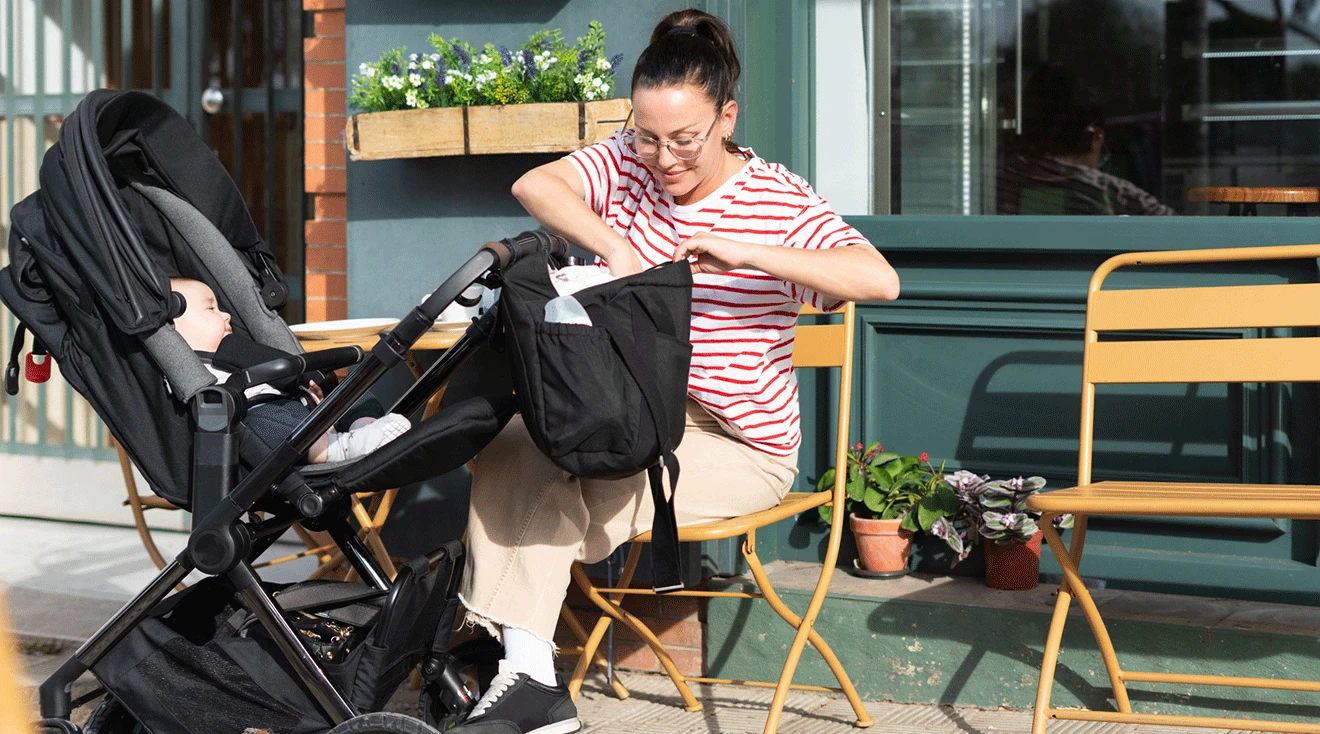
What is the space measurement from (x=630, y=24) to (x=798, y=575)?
1.50 meters

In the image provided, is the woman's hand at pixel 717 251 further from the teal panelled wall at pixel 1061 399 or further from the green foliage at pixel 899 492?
the teal panelled wall at pixel 1061 399

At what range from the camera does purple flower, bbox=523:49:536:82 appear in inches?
129

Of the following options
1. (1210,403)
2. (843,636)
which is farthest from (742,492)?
(1210,403)

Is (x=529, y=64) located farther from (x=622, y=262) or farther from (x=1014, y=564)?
(x=1014, y=564)

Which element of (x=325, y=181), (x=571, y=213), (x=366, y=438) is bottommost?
(x=366, y=438)

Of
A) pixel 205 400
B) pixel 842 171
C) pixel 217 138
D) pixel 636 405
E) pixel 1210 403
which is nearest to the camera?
pixel 636 405

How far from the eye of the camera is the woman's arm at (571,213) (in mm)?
2424

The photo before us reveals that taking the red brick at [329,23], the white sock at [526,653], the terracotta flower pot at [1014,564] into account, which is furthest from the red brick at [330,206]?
the terracotta flower pot at [1014,564]

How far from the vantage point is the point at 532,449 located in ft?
7.51

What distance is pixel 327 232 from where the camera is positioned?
379cm

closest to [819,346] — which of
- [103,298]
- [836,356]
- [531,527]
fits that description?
[836,356]

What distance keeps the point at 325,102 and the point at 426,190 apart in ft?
1.61

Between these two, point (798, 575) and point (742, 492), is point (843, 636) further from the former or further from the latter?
point (742, 492)

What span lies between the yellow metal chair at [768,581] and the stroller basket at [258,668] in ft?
1.64
